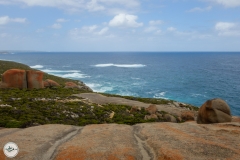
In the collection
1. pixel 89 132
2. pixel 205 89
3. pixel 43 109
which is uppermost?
pixel 89 132

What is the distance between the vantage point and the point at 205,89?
274 ft

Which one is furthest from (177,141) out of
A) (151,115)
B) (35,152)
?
(151,115)

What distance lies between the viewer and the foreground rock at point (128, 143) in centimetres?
1150

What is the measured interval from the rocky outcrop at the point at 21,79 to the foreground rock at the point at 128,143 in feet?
106

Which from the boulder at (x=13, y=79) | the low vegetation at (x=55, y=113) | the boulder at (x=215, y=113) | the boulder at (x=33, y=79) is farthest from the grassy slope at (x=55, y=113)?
the boulder at (x=33, y=79)

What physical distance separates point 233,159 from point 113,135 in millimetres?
7820

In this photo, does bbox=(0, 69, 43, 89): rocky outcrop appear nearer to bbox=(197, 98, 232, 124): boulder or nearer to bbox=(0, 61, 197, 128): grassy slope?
bbox=(0, 61, 197, 128): grassy slope

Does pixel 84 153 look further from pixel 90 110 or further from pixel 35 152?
pixel 90 110

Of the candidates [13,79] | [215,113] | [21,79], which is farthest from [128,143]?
[13,79]

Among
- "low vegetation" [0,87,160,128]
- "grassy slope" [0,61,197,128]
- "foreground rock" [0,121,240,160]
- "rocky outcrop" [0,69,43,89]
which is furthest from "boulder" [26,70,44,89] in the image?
"foreground rock" [0,121,240,160]

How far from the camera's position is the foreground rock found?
11500 millimetres

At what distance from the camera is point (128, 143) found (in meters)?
13.4

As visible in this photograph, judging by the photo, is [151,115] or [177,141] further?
[151,115]

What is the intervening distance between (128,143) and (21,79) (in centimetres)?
3983
